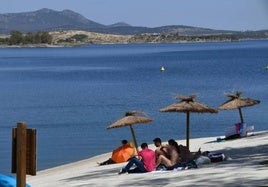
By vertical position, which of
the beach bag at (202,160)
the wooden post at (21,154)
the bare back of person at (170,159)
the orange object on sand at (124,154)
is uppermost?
the wooden post at (21,154)

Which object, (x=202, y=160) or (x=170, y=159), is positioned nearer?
(x=170, y=159)

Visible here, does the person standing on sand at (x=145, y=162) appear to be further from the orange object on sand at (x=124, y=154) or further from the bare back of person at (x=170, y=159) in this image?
the orange object on sand at (x=124, y=154)

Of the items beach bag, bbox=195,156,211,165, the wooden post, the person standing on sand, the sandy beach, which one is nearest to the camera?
the wooden post

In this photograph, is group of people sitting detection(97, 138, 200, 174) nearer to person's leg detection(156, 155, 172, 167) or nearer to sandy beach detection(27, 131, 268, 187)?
person's leg detection(156, 155, 172, 167)

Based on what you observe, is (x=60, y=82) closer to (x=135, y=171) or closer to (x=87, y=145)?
(x=87, y=145)

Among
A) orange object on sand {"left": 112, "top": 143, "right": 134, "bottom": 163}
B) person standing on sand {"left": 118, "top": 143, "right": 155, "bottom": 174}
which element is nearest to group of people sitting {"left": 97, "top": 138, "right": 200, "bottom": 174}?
person standing on sand {"left": 118, "top": 143, "right": 155, "bottom": 174}

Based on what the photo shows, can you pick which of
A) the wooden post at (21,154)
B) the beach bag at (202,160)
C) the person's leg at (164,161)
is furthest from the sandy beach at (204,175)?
the wooden post at (21,154)

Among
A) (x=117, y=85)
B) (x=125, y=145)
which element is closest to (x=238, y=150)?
(x=125, y=145)

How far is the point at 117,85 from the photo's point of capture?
7975 centimetres

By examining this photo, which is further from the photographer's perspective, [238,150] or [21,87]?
[21,87]

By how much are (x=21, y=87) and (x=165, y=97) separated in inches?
909

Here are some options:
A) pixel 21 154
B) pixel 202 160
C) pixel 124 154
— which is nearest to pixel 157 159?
pixel 202 160

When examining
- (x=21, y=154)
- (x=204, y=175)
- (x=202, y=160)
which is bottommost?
(x=202, y=160)

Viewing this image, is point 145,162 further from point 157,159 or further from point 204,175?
point 204,175
